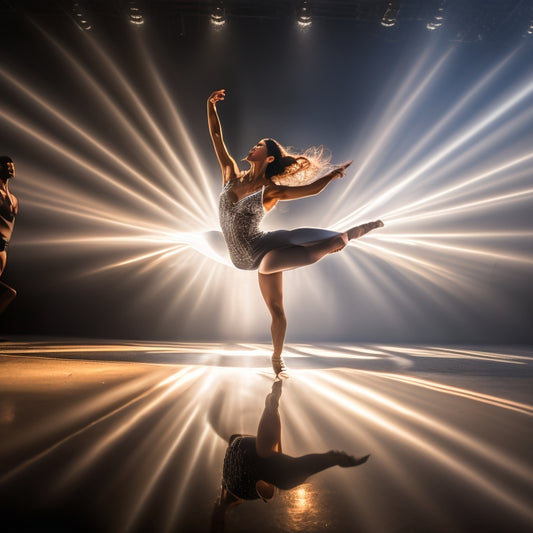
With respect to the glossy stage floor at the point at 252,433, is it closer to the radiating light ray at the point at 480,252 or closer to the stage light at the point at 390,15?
the radiating light ray at the point at 480,252

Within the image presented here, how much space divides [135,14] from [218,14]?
1018mm

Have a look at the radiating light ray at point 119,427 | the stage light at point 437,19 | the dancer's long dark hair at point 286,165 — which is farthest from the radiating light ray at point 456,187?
the radiating light ray at point 119,427

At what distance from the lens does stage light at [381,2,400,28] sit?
3781 millimetres

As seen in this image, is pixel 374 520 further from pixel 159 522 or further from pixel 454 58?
pixel 454 58

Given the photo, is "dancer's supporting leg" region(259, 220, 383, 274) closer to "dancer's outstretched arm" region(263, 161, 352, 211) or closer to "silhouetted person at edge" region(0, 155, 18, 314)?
"dancer's outstretched arm" region(263, 161, 352, 211)

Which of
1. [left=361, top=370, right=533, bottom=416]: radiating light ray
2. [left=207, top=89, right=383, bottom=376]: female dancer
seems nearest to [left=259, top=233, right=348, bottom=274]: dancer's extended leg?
[left=207, top=89, right=383, bottom=376]: female dancer

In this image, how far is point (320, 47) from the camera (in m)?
4.25

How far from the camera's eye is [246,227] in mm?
1741

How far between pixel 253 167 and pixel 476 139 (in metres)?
4.00

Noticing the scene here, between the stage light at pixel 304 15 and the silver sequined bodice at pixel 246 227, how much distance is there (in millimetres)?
3459

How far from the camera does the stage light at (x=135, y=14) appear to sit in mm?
3900

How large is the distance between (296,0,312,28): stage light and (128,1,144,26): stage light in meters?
1.92

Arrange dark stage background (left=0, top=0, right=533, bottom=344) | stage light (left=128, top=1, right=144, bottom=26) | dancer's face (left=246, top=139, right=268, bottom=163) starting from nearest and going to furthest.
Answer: dancer's face (left=246, top=139, right=268, bottom=163), stage light (left=128, top=1, right=144, bottom=26), dark stage background (left=0, top=0, right=533, bottom=344)

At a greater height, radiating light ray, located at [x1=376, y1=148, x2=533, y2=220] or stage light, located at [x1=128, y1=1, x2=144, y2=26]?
stage light, located at [x1=128, y1=1, x2=144, y2=26]
